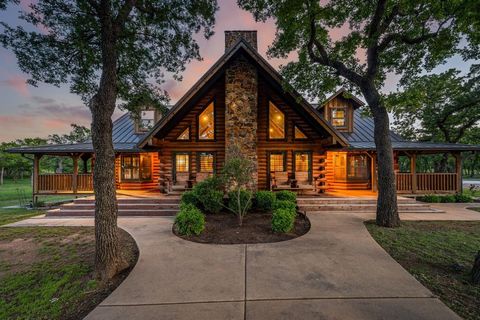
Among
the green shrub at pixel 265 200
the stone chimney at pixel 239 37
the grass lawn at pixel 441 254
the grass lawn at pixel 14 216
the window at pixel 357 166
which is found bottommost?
the grass lawn at pixel 14 216

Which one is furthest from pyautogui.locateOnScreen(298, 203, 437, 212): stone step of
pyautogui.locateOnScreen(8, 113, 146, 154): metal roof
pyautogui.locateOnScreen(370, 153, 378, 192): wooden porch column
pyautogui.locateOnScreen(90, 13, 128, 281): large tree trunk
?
pyautogui.locateOnScreen(8, 113, 146, 154): metal roof

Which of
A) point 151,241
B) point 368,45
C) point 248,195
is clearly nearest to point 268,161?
point 248,195

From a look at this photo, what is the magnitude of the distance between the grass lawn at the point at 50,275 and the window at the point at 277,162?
7891mm

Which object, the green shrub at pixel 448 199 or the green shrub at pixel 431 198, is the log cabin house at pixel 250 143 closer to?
the green shrub at pixel 431 198

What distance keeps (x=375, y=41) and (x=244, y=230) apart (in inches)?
313

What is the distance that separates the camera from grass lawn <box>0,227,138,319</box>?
3039 mm

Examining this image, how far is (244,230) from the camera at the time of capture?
626cm

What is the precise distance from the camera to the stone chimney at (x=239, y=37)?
37.1ft

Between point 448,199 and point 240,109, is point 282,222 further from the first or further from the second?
point 448,199

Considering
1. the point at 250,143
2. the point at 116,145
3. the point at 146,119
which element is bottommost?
the point at 250,143

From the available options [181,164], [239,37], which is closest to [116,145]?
[181,164]

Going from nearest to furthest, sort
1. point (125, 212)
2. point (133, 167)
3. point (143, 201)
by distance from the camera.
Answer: point (125, 212), point (143, 201), point (133, 167)

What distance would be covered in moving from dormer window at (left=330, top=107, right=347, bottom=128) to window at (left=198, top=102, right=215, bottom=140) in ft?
28.2

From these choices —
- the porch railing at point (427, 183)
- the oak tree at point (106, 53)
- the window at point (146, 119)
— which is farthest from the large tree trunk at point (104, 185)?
the porch railing at point (427, 183)
